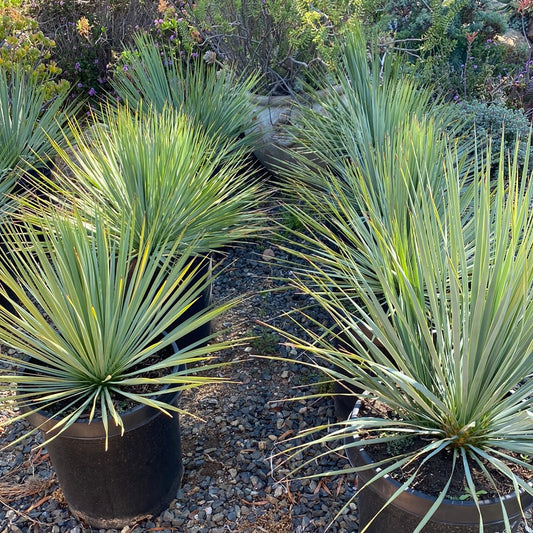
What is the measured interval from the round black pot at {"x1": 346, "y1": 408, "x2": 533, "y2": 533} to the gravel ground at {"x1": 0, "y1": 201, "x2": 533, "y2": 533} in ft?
1.08

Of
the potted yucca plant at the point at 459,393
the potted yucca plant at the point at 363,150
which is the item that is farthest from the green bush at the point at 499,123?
the potted yucca plant at the point at 459,393

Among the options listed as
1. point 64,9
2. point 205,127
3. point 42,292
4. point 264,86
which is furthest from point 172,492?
point 64,9

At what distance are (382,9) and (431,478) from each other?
12.4 feet

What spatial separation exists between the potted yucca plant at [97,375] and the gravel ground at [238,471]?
158 mm

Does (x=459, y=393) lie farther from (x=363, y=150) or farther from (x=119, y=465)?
(x=363, y=150)

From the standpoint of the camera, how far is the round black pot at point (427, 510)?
1375mm

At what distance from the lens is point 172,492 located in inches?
79.5

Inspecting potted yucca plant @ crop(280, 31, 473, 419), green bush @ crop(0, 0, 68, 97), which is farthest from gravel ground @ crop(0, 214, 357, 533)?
green bush @ crop(0, 0, 68, 97)

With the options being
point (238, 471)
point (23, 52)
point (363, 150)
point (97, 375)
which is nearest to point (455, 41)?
point (363, 150)

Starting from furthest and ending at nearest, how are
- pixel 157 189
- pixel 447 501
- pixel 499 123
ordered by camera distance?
pixel 499 123, pixel 157 189, pixel 447 501

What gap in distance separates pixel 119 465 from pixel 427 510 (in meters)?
0.93

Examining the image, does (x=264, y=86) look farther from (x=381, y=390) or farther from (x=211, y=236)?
(x=381, y=390)

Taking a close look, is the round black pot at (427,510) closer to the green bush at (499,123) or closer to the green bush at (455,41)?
the green bush at (499,123)

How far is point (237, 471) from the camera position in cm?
215
